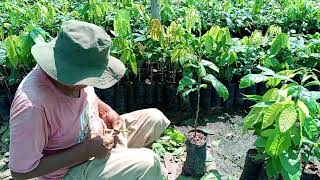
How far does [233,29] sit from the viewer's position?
399 centimetres

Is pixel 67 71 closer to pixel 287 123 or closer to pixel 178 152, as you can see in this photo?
pixel 287 123

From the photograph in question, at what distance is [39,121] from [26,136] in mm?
77

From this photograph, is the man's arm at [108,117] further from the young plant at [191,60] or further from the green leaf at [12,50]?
the green leaf at [12,50]

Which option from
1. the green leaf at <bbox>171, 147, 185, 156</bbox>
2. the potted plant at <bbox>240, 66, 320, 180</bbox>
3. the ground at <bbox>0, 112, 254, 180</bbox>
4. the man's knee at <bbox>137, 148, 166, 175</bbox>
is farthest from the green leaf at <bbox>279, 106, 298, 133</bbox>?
the green leaf at <bbox>171, 147, 185, 156</bbox>

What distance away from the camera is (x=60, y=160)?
1.71 metres

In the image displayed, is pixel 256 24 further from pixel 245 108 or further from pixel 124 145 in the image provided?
pixel 124 145

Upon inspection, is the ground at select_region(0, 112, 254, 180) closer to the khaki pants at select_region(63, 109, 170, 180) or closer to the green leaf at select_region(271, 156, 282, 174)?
the khaki pants at select_region(63, 109, 170, 180)

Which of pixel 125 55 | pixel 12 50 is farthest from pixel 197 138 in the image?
pixel 12 50

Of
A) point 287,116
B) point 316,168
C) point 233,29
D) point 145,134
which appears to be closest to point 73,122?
point 145,134

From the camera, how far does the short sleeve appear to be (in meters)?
1.54

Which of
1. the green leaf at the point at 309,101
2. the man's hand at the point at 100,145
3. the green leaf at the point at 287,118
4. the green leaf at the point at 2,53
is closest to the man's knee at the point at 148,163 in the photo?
the man's hand at the point at 100,145

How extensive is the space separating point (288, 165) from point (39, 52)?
1.20 meters

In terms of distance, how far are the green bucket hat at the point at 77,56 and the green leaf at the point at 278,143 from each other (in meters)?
0.78

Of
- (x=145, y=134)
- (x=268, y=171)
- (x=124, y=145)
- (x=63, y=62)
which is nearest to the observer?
(x=63, y=62)
